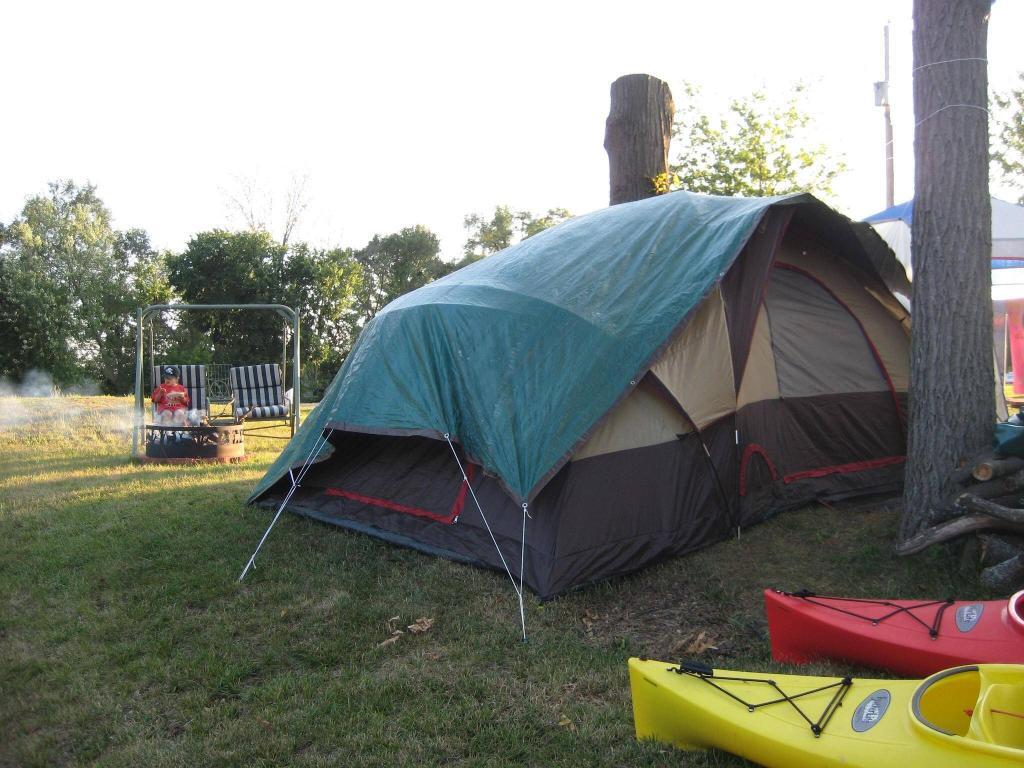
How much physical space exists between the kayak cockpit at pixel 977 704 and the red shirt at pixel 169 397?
8.15m

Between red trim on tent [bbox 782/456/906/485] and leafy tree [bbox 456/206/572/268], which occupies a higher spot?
leafy tree [bbox 456/206/572/268]

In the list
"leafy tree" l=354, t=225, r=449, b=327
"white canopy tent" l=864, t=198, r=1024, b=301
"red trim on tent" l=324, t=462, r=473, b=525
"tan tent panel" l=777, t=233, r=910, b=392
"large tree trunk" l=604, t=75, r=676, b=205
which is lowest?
"red trim on tent" l=324, t=462, r=473, b=525

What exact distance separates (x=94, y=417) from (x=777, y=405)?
31.6 feet

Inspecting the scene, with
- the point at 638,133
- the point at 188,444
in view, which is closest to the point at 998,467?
the point at 638,133

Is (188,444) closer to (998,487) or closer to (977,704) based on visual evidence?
(998,487)

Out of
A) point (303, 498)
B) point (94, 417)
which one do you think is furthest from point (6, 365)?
point (303, 498)

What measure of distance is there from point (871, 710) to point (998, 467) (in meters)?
2.02

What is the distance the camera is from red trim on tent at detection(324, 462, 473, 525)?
14.8 feet

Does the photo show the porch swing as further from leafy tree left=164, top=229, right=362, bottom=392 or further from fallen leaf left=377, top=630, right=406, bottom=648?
leafy tree left=164, top=229, right=362, bottom=392

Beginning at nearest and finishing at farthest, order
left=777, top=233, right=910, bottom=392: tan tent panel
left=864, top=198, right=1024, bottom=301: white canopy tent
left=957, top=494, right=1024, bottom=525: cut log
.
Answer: left=957, top=494, right=1024, bottom=525: cut log < left=777, top=233, right=910, bottom=392: tan tent panel < left=864, top=198, right=1024, bottom=301: white canopy tent

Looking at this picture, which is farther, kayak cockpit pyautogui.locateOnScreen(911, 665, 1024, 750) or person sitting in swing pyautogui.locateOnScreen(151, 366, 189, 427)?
person sitting in swing pyautogui.locateOnScreen(151, 366, 189, 427)

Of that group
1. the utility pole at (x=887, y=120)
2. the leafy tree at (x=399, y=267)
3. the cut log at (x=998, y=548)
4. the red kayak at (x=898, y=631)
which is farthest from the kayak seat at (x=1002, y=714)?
the leafy tree at (x=399, y=267)

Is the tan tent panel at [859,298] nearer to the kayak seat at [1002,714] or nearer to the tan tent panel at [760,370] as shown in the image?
the tan tent panel at [760,370]

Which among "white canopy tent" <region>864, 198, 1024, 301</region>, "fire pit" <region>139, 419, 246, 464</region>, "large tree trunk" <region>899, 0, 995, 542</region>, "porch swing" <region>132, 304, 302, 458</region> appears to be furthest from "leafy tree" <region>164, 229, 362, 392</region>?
"large tree trunk" <region>899, 0, 995, 542</region>
